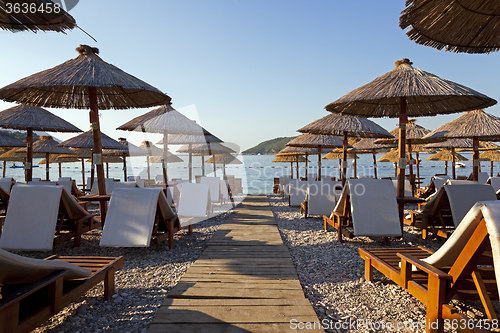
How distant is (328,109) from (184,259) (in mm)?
3887

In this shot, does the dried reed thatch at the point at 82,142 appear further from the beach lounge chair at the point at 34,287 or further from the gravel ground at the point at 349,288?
the beach lounge chair at the point at 34,287

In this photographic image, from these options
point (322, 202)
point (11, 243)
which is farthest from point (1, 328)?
point (322, 202)

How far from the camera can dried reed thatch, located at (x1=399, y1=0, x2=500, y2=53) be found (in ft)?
8.26

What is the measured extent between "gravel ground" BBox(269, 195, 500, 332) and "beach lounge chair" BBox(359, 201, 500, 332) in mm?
335

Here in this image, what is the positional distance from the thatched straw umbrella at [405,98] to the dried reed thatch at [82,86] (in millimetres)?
3515

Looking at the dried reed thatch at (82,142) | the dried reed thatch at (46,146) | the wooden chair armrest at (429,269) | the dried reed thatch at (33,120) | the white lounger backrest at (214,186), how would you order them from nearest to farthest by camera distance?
the wooden chair armrest at (429,269) < the dried reed thatch at (33,120) < the dried reed thatch at (82,142) < the white lounger backrest at (214,186) < the dried reed thatch at (46,146)

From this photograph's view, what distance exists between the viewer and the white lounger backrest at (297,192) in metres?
8.27

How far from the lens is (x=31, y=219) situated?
361cm

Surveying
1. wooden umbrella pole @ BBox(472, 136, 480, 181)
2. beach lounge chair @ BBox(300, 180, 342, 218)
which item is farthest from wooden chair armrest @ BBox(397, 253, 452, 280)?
wooden umbrella pole @ BBox(472, 136, 480, 181)

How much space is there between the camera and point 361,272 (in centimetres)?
309

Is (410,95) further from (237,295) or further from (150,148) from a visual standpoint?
(150,148)

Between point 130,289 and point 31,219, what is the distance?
78.9 inches

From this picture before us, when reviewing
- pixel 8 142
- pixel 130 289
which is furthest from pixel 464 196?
pixel 8 142

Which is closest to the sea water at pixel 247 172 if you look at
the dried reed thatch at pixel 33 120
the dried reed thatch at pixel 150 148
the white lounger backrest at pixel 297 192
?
the dried reed thatch at pixel 150 148
